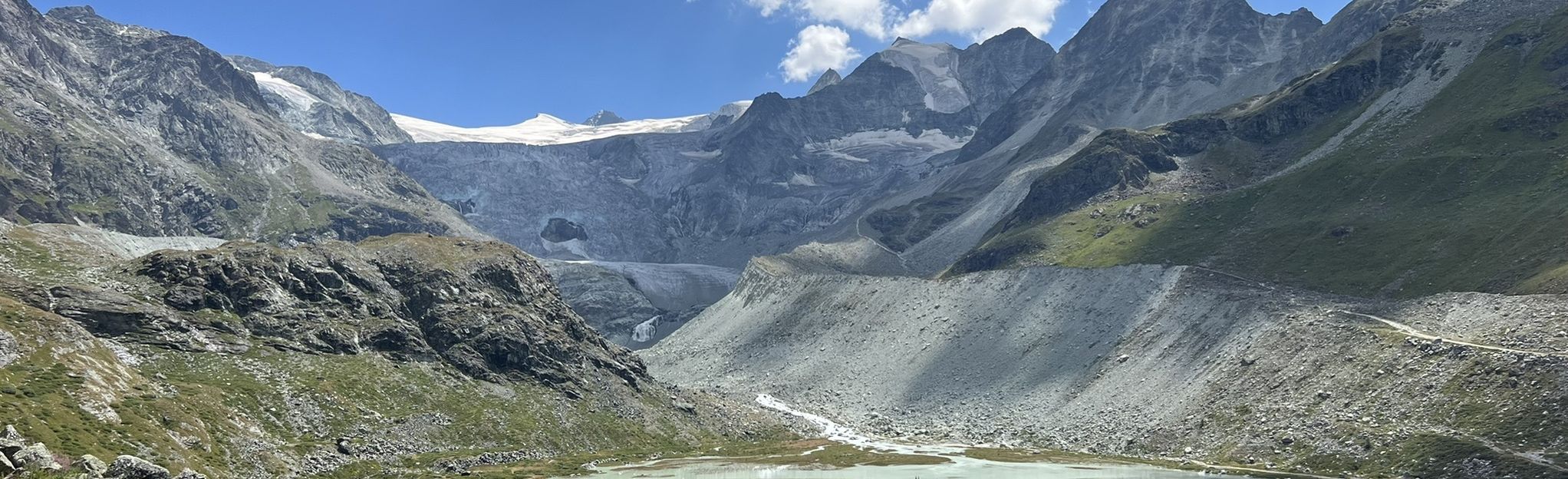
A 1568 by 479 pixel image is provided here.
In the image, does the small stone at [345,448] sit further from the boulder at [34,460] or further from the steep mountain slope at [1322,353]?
the steep mountain slope at [1322,353]

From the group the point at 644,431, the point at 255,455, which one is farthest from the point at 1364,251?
the point at 255,455

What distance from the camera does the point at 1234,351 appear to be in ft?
483

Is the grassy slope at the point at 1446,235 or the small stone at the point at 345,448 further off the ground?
the grassy slope at the point at 1446,235

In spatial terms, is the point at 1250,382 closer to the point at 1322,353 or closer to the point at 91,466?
the point at 1322,353

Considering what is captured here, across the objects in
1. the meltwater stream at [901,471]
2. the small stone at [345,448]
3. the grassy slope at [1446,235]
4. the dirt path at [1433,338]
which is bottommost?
the meltwater stream at [901,471]

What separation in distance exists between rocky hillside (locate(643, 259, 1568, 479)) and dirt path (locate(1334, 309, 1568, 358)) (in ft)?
1.08

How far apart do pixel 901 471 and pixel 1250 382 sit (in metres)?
48.8

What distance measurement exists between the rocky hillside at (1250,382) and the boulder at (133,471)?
10085 centimetres

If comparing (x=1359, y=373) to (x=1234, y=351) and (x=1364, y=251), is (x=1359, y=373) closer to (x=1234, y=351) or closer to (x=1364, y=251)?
(x=1234, y=351)

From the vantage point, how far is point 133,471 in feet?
217

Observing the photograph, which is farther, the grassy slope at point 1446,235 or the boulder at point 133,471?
the grassy slope at point 1446,235

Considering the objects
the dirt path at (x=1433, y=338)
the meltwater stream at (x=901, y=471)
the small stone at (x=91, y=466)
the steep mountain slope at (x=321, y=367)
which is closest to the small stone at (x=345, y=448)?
the steep mountain slope at (x=321, y=367)

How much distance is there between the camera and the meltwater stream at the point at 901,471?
4459 inches

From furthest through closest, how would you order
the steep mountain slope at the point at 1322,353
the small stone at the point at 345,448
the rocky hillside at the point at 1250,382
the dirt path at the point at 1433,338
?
the small stone at the point at 345,448
the dirt path at the point at 1433,338
the steep mountain slope at the point at 1322,353
the rocky hillside at the point at 1250,382
